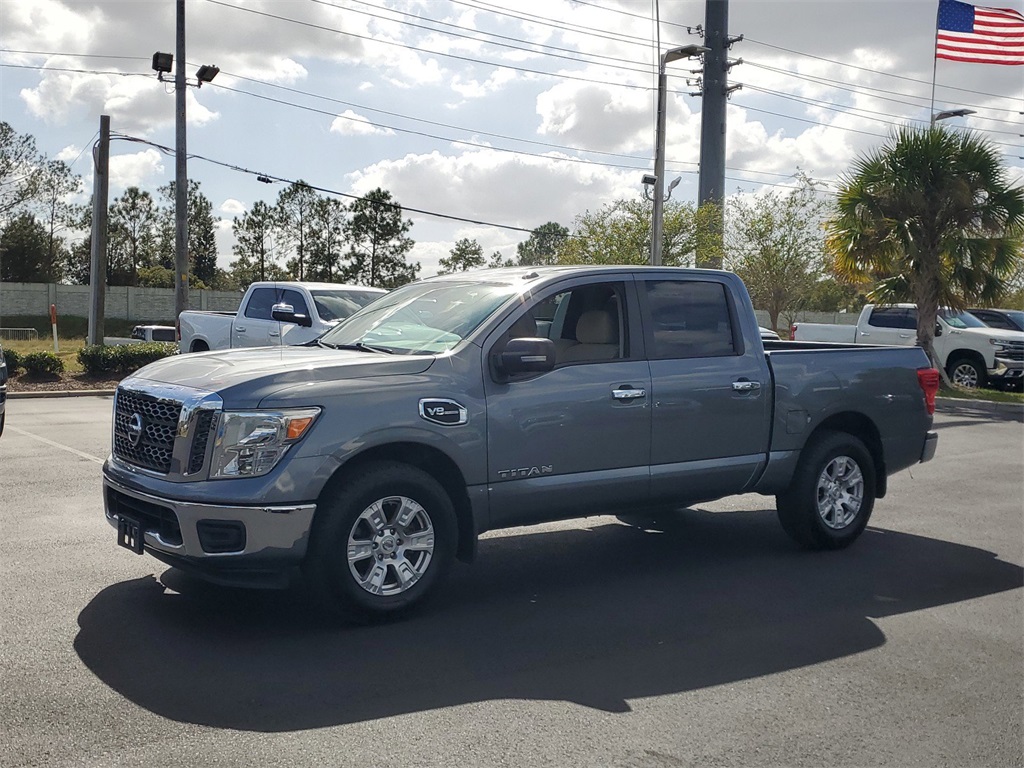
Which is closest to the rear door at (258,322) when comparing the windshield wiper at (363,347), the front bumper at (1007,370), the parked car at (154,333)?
the windshield wiper at (363,347)

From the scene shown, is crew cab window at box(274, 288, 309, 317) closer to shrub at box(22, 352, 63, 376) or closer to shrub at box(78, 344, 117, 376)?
shrub at box(78, 344, 117, 376)

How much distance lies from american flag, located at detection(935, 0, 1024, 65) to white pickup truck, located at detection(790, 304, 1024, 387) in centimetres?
753

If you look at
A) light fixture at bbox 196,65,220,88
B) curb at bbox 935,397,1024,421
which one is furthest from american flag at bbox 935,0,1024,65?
light fixture at bbox 196,65,220,88

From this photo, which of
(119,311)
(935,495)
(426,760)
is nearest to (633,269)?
(426,760)

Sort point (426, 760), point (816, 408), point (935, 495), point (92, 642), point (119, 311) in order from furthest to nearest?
point (119, 311), point (935, 495), point (816, 408), point (92, 642), point (426, 760)

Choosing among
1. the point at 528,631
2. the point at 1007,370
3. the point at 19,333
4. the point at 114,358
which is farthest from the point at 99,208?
the point at 19,333

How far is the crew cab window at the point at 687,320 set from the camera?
676cm

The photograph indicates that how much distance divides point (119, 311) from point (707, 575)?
5601 cm

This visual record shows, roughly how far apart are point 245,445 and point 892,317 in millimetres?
21021

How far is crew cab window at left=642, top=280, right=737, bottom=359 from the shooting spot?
6.76 m

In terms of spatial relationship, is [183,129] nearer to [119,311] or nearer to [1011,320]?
[1011,320]

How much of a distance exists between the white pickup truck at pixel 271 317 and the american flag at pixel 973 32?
1834 cm

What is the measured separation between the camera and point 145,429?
18.4ft

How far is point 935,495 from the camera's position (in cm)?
1015
